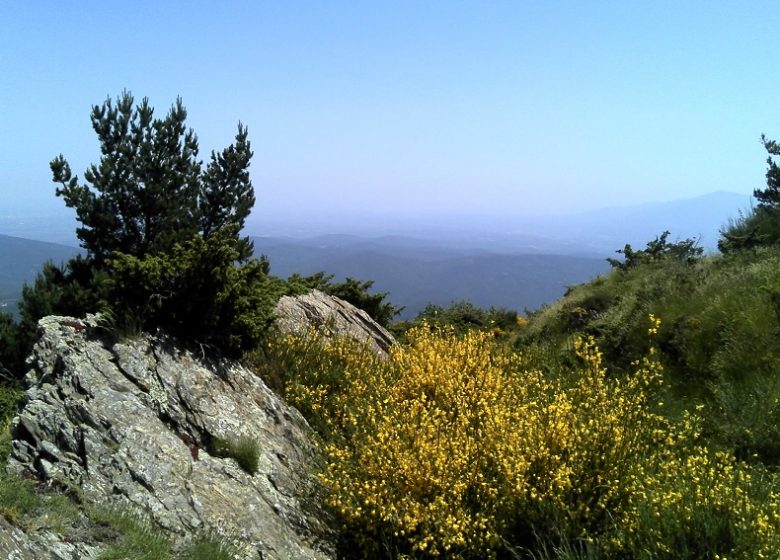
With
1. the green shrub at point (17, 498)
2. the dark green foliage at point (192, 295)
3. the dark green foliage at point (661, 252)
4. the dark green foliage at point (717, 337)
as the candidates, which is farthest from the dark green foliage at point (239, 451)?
the dark green foliage at point (661, 252)

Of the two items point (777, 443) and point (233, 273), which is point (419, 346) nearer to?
point (233, 273)

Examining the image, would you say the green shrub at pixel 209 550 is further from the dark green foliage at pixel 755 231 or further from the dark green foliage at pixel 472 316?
the dark green foliage at pixel 472 316

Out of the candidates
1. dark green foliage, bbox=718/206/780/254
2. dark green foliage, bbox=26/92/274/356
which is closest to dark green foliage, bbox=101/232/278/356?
dark green foliage, bbox=26/92/274/356

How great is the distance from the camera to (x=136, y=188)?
15.1 m

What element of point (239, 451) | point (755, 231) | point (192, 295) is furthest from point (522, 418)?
point (755, 231)

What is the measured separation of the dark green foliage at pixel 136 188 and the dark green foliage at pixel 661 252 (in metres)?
13.4

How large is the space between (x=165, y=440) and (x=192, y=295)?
A: 2272 millimetres

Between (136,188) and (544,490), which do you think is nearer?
(544,490)

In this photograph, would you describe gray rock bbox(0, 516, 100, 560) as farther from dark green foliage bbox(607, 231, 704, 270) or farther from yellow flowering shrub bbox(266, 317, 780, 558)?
dark green foliage bbox(607, 231, 704, 270)

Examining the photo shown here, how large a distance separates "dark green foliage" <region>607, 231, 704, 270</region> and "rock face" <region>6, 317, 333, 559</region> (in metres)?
13.5

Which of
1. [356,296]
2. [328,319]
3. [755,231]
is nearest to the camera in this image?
[328,319]

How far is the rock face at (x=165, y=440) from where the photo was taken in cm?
499

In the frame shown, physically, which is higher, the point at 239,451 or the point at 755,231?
the point at 755,231

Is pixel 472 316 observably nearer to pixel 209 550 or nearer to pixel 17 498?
pixel 209 550
